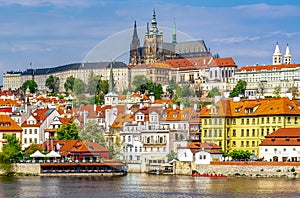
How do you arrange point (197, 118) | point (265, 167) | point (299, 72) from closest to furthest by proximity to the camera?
point (197, 118) < point (265, 167) < point (299, 72)

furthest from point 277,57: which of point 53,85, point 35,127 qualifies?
point 35,127

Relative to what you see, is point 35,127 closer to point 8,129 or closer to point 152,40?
point 8,129

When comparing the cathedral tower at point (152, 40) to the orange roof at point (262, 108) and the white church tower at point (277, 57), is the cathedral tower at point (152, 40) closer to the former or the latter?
the orange roof at point (262, 108)

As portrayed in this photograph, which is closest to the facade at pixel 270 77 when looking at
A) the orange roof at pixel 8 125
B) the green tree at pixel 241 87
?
the green tree at pixel 241 87

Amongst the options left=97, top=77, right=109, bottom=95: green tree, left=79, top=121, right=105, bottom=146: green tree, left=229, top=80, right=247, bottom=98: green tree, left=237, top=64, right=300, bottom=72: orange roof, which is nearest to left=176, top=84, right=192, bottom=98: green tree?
left=97, top=77, right=109, bottom=95: green tree

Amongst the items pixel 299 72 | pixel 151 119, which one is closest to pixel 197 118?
pixel 151 119

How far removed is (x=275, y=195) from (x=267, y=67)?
12485cm

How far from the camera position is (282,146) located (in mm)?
53812

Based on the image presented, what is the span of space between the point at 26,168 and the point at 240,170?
40.3 ft

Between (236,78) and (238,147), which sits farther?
(236,78)

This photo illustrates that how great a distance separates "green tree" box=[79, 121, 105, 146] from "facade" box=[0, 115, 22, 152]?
28.4 metres

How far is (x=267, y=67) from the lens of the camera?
536 ft

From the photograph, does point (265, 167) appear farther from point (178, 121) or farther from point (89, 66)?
point (89, 66)

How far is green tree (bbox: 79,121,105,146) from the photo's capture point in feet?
113
